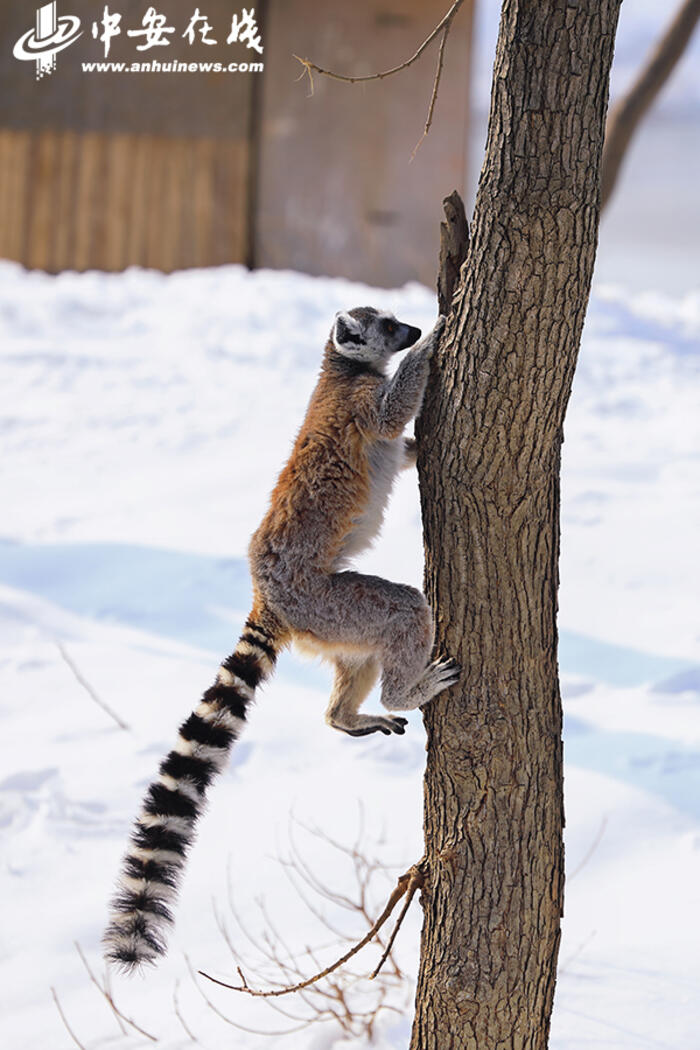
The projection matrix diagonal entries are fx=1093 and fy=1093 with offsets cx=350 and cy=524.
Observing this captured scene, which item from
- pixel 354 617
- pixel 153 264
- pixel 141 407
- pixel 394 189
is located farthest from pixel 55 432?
pixel 354 617

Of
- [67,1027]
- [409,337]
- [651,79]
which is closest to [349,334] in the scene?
[409,337]

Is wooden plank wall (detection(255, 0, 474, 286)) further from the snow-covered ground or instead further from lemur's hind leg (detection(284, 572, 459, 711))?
lemur's hind leg (detection(284, 572, 459, 711))

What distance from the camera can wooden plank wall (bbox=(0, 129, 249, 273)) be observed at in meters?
9.77

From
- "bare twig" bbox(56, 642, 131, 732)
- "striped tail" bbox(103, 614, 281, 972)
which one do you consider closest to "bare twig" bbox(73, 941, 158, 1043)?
"striped tail" bbox(103, 614, 281, 972)

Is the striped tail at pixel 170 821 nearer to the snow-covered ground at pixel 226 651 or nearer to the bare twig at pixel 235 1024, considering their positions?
the bare twig at pixel 235 1024

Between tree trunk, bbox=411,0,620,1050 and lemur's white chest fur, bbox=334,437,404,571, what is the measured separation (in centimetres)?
35

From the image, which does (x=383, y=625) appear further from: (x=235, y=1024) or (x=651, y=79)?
(x=651, y=79)

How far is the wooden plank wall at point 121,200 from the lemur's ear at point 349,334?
7215 millimetres

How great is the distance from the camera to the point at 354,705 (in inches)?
117

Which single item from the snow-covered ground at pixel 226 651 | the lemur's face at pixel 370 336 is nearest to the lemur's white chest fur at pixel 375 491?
the lemur's face at pixel 370 336

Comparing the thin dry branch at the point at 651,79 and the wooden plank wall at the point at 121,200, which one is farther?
the wooden plank wall at the point at 121,200

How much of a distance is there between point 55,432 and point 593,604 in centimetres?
397

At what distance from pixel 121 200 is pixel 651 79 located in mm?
4679

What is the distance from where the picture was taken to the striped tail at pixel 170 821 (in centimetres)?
239
